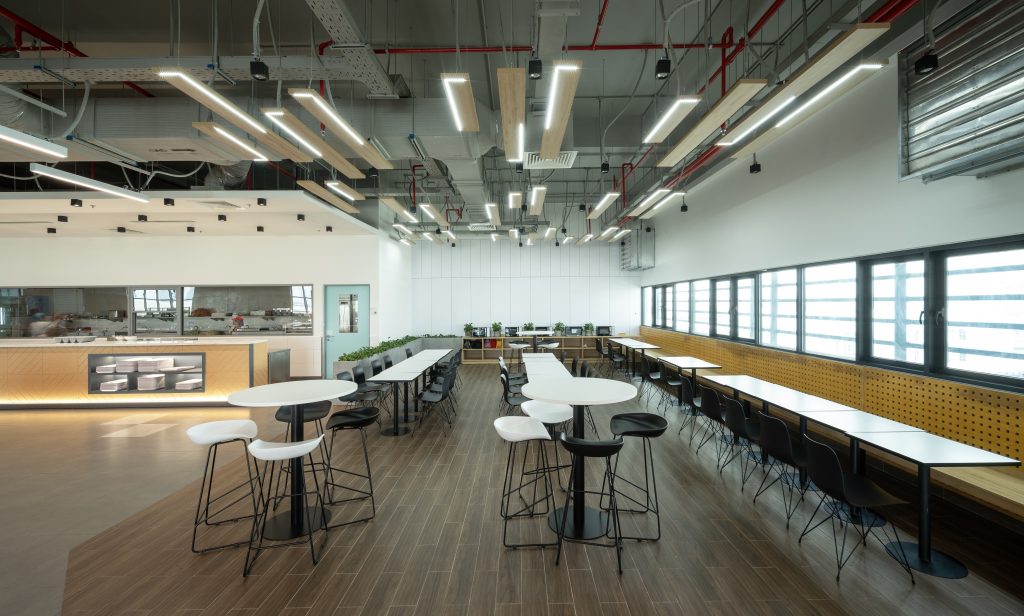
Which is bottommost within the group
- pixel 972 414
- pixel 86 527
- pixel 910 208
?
pixel 86 527

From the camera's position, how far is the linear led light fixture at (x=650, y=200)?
222 inches

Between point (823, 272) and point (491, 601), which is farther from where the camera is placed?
point (823, 272)

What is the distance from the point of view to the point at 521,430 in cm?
316

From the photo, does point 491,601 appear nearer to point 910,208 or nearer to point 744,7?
point 910,208

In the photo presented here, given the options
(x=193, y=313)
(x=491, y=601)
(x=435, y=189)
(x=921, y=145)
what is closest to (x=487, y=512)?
(x=491, y=601)

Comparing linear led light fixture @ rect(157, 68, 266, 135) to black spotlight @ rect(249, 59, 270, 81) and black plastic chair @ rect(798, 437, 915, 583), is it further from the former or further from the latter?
black plastic chair @ rect(798, 437, 915, 583)

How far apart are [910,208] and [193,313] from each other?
40.3 ft

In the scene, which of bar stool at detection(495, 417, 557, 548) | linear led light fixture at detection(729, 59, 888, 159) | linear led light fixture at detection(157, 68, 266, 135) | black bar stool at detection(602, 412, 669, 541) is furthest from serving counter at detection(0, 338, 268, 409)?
Result: linear led light fixture at detection(729, 59, 888, 159)

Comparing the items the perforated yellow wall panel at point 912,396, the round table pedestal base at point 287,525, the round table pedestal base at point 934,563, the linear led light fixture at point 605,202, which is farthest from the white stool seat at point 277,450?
the perforated yellow wall panel at point 912,396

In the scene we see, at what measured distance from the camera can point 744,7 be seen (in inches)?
162

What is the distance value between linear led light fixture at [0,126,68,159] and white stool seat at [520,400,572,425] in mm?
5121

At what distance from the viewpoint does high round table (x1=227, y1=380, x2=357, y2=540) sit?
2941 millimetres

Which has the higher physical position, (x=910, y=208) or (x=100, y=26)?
(x=100, y=26)

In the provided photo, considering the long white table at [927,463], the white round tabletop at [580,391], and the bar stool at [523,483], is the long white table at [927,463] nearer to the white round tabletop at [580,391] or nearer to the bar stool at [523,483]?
the white round tabletop at [580,391]
